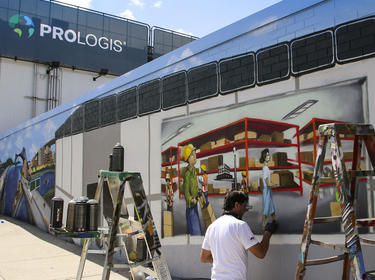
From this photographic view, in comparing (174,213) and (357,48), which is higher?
(357,48)

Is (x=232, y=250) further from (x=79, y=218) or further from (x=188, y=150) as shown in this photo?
(x=188, y=150)

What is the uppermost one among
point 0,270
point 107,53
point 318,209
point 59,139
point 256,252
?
point 107,53

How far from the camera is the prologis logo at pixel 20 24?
1720 cm

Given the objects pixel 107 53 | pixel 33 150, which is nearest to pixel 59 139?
pixel 33 150

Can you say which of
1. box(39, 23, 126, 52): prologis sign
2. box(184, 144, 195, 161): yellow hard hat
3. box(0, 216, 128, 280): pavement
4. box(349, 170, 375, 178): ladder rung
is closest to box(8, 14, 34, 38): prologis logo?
box(39, 23, 126, 52): prologis sign

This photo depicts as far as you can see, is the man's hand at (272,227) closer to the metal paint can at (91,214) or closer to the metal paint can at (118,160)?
the metal paint can at (118,160)

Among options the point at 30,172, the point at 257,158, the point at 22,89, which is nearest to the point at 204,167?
the point at 257,158

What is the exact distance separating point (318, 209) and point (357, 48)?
1502 millimetres

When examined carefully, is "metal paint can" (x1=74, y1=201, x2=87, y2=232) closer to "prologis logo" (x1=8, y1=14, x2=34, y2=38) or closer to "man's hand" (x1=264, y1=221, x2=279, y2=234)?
"man's hand" (x1=264, y1=221, x2=279, y2=234)

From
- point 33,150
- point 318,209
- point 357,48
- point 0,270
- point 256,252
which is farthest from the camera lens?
point 33,150

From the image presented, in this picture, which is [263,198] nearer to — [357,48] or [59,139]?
[357,48]

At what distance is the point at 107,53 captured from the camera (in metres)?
19.4

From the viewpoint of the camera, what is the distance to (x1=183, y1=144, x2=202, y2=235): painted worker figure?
16.9 ft

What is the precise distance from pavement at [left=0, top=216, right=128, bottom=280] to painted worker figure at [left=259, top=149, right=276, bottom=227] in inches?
108
